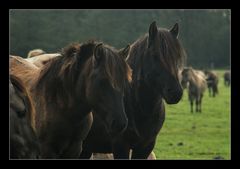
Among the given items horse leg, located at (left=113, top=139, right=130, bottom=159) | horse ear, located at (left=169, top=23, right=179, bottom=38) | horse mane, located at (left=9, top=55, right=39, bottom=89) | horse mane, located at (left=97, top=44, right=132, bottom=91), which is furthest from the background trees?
horse mane, located at (left=97, top=44, right=132, bottom=91)

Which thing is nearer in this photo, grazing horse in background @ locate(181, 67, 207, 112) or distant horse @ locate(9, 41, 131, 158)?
distant horse @ locate(9, 41, 131, 158)

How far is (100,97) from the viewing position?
186 inches

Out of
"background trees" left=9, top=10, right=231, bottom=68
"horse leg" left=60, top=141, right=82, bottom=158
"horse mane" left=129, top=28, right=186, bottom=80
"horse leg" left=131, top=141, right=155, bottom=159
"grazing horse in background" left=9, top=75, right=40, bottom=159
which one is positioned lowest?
"horse leg" left=131, top=141, right=155, bottom=159

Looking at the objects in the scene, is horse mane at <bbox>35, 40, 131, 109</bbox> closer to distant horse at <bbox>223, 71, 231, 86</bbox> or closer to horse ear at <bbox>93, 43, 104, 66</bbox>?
horse ear at <bbox>93, 43, 104, 66</bbox>

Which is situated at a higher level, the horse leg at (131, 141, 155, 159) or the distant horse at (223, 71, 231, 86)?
the distant horse at (223, 71, 231, 86)

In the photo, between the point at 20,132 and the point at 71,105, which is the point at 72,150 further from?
the point at 20,132

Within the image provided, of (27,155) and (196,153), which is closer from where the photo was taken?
(27,155)

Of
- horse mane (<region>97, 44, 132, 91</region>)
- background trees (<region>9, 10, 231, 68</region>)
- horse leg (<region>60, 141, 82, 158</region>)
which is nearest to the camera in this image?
horse mane (<region>97, 44, 132, 91</region>)

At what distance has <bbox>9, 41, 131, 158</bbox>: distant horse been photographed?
469cm

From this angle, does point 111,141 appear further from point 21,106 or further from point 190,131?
point 190,131

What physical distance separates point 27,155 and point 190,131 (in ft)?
38.0

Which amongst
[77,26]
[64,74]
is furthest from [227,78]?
[64,74]

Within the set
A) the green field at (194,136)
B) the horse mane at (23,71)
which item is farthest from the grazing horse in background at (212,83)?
the horse mane at (23,71)
